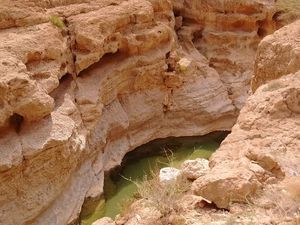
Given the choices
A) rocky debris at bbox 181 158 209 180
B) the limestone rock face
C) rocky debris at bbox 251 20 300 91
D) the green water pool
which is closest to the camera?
the limestone rock face

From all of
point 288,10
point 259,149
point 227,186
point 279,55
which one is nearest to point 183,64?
point 288,10

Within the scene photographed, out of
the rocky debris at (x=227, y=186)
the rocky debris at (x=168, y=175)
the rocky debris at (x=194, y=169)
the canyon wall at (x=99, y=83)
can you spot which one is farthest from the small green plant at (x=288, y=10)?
A: the rocky debris at (x=227, y=186)

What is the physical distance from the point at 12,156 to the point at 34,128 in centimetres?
80

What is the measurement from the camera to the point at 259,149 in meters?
5.11

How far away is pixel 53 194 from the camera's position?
895 centimetres

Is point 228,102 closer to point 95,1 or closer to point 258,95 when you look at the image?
point 95,1

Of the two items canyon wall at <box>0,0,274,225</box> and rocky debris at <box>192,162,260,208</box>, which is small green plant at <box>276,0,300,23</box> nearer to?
canyon wall at <box>0,0,274,225</box>

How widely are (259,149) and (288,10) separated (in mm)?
11384

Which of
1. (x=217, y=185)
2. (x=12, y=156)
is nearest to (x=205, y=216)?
(x=217, y=185)

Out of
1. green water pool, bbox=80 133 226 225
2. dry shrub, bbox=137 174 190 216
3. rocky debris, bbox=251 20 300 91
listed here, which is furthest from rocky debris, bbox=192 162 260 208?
green water pool, bbox=80 133 226 225

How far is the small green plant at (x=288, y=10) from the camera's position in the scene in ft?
49.2

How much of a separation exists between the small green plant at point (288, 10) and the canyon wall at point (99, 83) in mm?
540

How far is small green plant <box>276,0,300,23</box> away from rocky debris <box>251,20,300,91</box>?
8.17 meters

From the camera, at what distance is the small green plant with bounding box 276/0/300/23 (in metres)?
15.0
